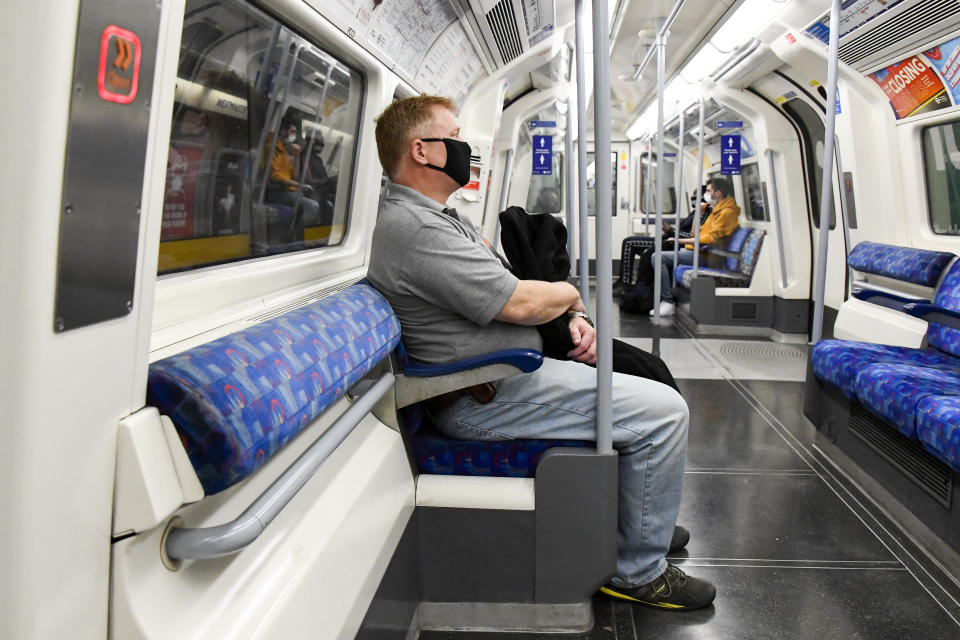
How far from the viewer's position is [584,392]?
6.98ft

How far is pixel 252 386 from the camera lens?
1.12 metres

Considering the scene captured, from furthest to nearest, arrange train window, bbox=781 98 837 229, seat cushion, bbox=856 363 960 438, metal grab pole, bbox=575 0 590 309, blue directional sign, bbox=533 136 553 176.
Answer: blue directional sign, bbox=533 136 553 176
train window, bbox=781 98 837 229
seat cushion, bbox=856 363 960 438
metal grab pole, bbox=575 0 590 309

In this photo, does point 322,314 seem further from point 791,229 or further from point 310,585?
point 791,229

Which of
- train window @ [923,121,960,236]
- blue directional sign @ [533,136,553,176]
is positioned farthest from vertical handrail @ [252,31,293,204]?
blue directional sign @ [533,136,553,176]

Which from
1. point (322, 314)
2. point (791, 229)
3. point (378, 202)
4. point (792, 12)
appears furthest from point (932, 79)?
point (322, 314)

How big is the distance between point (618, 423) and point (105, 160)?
1.65 m

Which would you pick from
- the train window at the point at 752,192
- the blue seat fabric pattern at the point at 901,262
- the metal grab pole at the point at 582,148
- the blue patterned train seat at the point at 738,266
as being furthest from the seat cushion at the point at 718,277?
the metal grab pole at the point at 582,148

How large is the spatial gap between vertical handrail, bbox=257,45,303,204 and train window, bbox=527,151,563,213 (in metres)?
10.8

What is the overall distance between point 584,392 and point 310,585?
3.59 feet

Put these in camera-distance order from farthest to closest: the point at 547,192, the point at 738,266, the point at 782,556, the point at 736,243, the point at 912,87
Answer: the point at 547,192 → the point at 736,243 → the point at 738,266 → the point at 912,87 → the point at 782,556

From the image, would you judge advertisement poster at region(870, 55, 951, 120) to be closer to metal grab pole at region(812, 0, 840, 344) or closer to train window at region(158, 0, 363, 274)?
metal grab pole at region(812, 0, 840, 344)

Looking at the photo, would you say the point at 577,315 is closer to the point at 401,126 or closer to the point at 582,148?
the point at 582,148

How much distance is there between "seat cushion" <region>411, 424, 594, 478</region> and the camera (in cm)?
214

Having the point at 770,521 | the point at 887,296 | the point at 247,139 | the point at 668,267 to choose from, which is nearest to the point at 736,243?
the point at 668,267
